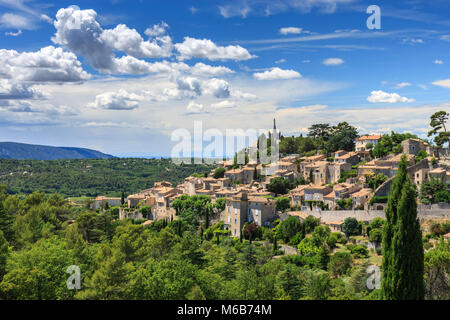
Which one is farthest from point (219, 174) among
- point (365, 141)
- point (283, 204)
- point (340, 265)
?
point (340, 265)

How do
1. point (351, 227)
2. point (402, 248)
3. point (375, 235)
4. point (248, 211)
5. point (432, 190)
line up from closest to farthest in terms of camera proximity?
point (402, 248)
point (375, 235)
point (351, 227)
point (432, 190)
point (248, 211)

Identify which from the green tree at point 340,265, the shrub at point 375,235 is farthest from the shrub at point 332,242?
the green tree at point 340,265

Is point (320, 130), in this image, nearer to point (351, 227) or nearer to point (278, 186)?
point (278, 186)

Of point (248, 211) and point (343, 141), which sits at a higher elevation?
point (343, 141)

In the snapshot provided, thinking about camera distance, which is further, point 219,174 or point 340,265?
point 219,174

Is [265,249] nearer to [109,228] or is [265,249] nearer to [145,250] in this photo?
[145,250]

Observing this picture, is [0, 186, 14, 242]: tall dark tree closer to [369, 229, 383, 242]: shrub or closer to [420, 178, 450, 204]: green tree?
[369, 229, 383, 242]: shrub

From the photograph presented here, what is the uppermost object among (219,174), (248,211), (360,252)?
(219,174)
